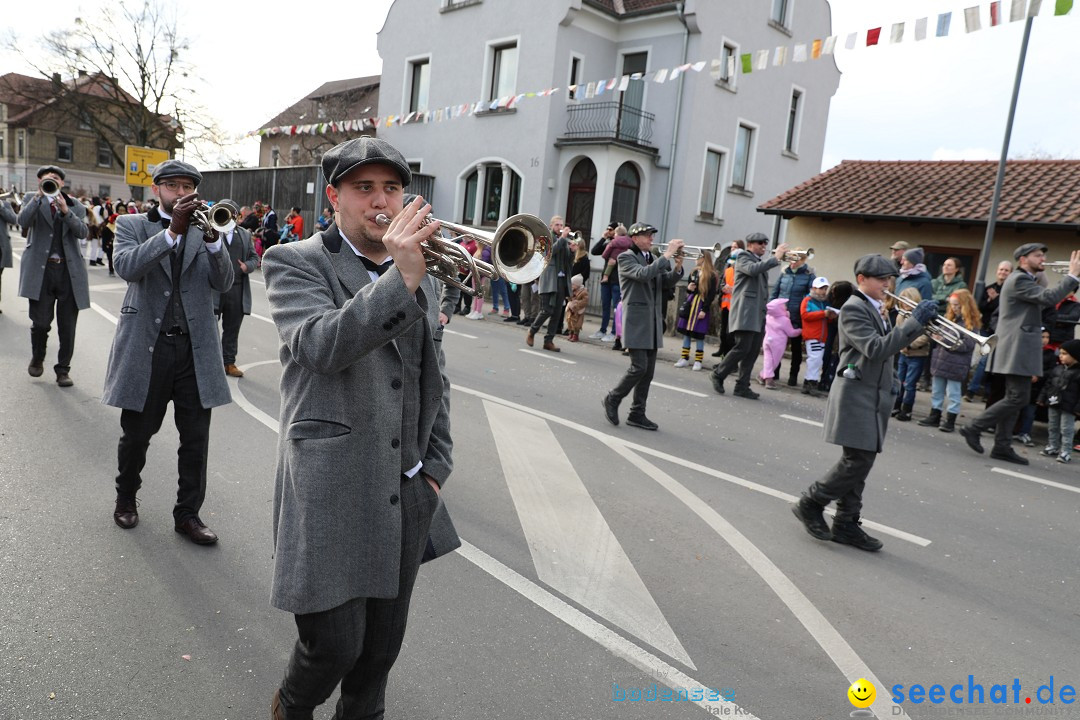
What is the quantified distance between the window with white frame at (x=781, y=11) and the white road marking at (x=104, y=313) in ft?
70.0

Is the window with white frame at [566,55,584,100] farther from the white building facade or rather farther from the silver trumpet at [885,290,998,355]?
the silver trumpet at [885,290,998,355]

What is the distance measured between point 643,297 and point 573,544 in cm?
386

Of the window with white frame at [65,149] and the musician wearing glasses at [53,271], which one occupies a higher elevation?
the window with white frame at [65,149]

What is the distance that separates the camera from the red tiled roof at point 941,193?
13789 mm

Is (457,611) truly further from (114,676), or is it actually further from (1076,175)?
(1076,175)

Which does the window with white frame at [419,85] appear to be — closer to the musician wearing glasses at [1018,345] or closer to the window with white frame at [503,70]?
the window with white frame at [503,70]

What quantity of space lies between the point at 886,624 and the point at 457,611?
2164mm

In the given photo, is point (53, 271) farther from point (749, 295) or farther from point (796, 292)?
point (796, 292)

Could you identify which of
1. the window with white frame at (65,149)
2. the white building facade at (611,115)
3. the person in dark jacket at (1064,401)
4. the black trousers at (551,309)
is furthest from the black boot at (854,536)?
the window with white frame at (65,149)

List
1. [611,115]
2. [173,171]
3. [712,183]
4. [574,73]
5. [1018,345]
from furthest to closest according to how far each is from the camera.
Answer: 1. [712,183]
2. [574,73]
3. [611,115]
4. [1018,345]
5. [173,171]

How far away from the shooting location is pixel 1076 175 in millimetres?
14742

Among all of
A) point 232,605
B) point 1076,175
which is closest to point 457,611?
point 232,605

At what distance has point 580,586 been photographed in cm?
397

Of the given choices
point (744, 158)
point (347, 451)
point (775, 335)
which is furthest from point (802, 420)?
point (744, 158)
